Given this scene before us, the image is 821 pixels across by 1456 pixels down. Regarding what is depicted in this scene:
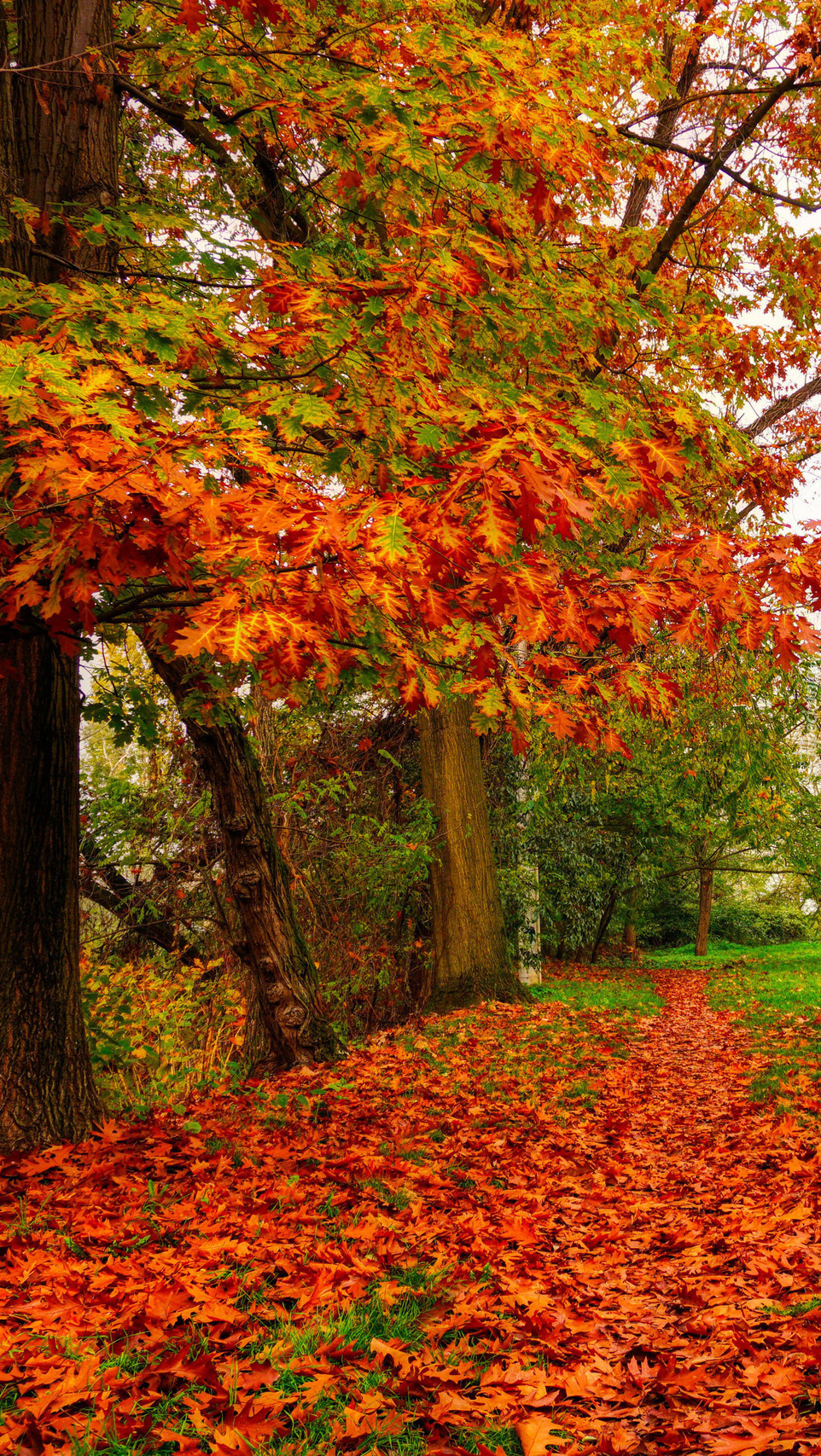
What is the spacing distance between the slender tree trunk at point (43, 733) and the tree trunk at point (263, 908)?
1.76 meters

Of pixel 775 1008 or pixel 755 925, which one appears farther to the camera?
pixel 755 925

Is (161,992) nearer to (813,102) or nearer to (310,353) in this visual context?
(310,353)

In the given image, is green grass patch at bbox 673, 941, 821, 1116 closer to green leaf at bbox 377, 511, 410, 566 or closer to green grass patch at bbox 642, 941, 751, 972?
green grass patch at bbox 642, 941, 751, 972

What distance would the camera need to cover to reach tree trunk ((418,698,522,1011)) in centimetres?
1088

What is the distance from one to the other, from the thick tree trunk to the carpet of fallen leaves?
0.38 metres

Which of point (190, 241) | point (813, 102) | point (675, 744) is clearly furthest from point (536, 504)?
point (675, 744)

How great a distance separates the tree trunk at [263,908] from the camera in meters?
6.92

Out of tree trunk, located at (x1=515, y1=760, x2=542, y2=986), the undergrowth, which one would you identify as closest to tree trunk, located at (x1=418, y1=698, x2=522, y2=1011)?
the undergrowth

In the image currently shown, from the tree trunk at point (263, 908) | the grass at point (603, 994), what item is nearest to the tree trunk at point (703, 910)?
the grass at point (603, 994)

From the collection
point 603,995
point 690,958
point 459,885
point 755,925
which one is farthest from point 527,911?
point 755,925

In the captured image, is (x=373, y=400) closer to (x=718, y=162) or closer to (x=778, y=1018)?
(x=718, y=162)

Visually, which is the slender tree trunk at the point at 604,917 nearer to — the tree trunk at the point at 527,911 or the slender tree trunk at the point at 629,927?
the slender tree trunk at the point at 629,927

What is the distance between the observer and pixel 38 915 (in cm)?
499

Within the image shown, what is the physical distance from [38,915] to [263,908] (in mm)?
2221
